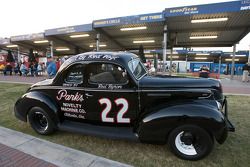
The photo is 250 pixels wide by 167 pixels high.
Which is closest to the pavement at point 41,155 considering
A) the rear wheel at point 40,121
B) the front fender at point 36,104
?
the rear wheel at point 40,121

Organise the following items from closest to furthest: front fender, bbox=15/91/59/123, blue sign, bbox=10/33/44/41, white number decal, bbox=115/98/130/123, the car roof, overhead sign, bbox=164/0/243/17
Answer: white number decal, bbox=115/98/130/123 < the car roof < front fender, bbox=15/91/59/123 < overhead sign, bbox=164/0/243/17 < blue sign, bbox=10/33/44/41

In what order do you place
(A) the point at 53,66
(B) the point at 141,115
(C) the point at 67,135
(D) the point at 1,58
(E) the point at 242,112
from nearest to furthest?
(B) the point at 141,115 < (C) the point at 67,135 < (E) the point at 242,112 < (A) the point at 53,66 < (D) the point at 1,58

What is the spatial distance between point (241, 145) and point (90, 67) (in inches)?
128

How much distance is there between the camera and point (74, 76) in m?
3.37

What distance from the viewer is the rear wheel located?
3.43 metres

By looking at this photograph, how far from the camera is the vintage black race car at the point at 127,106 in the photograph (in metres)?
2.61

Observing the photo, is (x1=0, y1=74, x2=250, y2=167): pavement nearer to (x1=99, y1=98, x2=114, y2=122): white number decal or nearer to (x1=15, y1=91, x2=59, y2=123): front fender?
(x1=15, y1=91, x2=59, y2=123): front fender

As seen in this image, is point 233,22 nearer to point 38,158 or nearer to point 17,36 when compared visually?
point 38,158

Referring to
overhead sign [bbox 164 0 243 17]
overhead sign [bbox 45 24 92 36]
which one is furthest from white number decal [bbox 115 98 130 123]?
overhead sign [bbox 45 24 92 36]

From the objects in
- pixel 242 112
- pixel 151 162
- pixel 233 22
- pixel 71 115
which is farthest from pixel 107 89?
pixel 233 22

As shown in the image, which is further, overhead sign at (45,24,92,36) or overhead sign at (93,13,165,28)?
overhead sign at (45,24,92,36)

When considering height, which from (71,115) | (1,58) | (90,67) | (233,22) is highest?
(233,22)

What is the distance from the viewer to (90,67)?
3.21 m

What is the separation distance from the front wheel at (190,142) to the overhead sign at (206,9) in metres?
10.7
